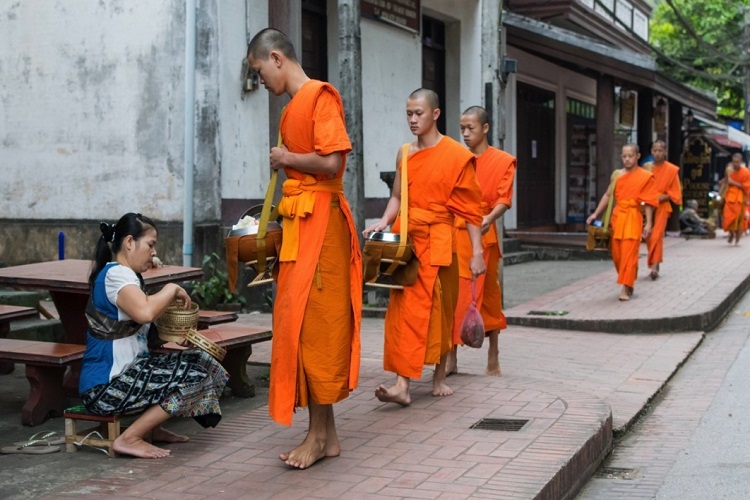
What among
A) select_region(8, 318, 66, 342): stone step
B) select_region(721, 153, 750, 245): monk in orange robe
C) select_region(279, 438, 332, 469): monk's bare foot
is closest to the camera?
select_region(279, 438, 332, 469): monk's bare foot

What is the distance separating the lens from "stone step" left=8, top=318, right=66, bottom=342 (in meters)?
8.38

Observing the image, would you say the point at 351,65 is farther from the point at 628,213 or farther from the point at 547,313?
the point at 628,213

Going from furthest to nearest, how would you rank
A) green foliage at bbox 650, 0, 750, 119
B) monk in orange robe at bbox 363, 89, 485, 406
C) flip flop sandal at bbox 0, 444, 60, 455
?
green foliage at bbox 650, 0, 750, 119 → monk in orange robe at bbox 363, 89, 485, 406 → flip flop sandal at bbox 0, 444, 60, 455

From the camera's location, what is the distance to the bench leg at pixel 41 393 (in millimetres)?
6457

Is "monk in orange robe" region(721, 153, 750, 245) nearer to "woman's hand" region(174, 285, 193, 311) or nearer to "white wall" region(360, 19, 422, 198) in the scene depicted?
"white wall" region(360, 19, 422, 198)

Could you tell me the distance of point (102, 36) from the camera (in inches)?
450

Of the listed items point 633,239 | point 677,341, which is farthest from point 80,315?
point 633,239

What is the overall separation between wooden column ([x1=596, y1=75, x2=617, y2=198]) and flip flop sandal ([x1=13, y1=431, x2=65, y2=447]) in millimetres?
15920

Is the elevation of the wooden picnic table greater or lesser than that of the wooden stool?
greater

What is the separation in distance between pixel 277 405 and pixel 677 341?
20.8ft

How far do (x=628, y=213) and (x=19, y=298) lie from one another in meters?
6.84

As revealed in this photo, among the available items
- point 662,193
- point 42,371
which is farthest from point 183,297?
point 662,193

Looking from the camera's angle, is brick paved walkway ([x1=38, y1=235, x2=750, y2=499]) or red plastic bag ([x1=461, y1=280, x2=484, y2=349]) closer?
brick paved walkway ([x1=38, y1=235, x2=750, y2=499])

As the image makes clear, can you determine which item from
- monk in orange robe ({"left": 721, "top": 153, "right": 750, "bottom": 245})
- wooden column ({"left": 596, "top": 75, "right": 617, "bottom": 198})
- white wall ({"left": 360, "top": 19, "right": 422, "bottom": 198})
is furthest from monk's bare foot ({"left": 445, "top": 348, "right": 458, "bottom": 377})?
monk in orange robe ({"left": 721, "top": 153, "right": 750, "bottom": 245})
